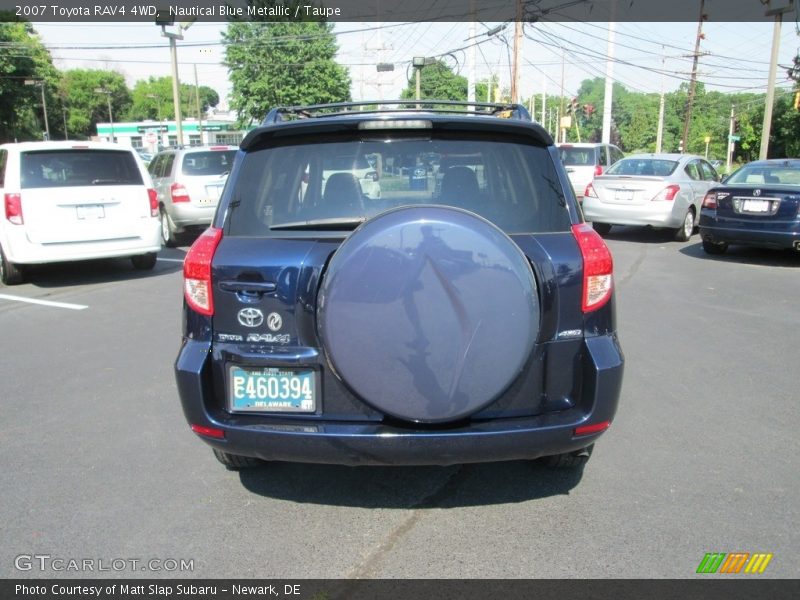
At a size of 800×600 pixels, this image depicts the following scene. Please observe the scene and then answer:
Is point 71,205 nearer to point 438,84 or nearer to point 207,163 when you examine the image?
point 207,163

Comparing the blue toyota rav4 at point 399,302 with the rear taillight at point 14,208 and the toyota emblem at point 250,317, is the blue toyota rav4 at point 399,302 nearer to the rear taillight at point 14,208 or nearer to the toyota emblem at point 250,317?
the toyota emblem at point 250,317

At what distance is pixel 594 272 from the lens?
2727 millimetres

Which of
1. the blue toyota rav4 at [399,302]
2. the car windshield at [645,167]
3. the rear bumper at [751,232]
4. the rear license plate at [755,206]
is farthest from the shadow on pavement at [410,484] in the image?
the car windshield at [645,167]

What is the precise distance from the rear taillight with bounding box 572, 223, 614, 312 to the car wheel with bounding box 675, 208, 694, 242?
1023 cm

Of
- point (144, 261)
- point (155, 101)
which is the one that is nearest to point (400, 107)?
point (144, 261)

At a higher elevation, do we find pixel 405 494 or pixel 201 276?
pixel 201 276

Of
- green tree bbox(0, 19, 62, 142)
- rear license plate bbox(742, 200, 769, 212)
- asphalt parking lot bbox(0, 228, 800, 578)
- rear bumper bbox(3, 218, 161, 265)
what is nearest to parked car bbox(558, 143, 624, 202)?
rear license plate bbox(742, 200, 769, 212)

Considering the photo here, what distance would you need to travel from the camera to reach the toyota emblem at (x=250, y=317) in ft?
8.71

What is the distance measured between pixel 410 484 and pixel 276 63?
149 ft


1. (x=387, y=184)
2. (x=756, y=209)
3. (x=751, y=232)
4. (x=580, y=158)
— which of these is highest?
(x=387, y=184)

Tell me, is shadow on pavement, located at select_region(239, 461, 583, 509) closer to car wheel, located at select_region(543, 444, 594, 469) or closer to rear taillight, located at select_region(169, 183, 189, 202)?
car wheel, located at select_region(543, 444, 594, 469)

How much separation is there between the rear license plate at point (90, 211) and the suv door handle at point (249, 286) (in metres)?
6.55

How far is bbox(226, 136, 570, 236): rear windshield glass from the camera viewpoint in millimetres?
2865
